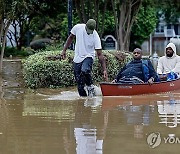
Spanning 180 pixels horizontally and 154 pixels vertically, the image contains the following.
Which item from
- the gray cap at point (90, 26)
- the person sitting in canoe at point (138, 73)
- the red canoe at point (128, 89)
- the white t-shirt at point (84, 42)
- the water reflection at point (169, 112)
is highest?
the gray cap at point (90, 26)

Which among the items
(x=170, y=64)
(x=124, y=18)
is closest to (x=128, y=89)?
(x=170, y=64)

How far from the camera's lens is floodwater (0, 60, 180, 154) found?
7051mm

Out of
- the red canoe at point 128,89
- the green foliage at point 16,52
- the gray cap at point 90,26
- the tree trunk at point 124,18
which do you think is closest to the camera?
the red canoe at point 128,89

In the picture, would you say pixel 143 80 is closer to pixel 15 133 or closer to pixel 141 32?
pixel 15 133

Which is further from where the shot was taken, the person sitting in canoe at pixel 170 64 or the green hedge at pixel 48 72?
the green hedge at pixel 48 72

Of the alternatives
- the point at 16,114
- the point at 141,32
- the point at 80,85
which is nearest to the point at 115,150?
the point at 16,114

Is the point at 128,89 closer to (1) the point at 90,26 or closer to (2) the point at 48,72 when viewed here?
(1) the point at 90,26

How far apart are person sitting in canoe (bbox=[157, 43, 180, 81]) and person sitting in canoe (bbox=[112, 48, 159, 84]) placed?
1.30 m

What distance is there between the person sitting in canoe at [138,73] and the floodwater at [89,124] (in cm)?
56

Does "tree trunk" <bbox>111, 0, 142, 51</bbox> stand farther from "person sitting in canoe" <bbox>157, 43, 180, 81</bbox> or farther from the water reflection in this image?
the water reflection

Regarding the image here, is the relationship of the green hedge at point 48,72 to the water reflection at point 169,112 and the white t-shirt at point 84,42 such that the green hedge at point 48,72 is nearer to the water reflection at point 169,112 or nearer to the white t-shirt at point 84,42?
the white t-shirt at point 84,42

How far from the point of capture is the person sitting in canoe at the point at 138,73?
1287 cm

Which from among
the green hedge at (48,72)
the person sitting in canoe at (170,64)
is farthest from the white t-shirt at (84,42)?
the person sitting in canoe at (170,64)

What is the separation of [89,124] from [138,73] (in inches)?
177
